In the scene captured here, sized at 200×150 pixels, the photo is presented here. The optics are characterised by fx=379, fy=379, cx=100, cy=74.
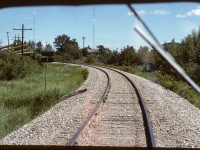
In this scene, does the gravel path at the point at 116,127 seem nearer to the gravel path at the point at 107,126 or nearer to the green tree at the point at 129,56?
the gravel path at the point at 107,126

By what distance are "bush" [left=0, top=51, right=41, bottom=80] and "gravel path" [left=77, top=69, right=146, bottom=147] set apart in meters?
19.3

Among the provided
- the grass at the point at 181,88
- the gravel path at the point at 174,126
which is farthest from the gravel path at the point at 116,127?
the grass at the point at 181,88

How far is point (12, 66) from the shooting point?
3025 centimetres

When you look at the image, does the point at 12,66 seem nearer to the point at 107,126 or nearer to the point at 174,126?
the point at 107,126

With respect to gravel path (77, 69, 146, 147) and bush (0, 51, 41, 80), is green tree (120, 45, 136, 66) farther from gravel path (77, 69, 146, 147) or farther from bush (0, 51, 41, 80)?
gravel path (77, 69, 146, 147)

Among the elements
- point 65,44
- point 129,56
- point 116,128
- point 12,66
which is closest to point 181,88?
point 65,44

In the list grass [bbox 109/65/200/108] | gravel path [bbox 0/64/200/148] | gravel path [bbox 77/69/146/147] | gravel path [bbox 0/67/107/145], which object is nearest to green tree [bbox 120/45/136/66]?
grass [bbox 109/65/200/108]

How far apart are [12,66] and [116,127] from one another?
23.4m

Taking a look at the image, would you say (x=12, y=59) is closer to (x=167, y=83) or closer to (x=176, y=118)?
(x=167, y=83)

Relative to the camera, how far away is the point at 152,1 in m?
2.11

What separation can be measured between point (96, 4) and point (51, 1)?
10.2 inches

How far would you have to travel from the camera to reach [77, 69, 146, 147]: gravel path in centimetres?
663

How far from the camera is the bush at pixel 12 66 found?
98.6 feet

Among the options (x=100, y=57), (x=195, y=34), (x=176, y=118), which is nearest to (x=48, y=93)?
(x=176, y=118)
